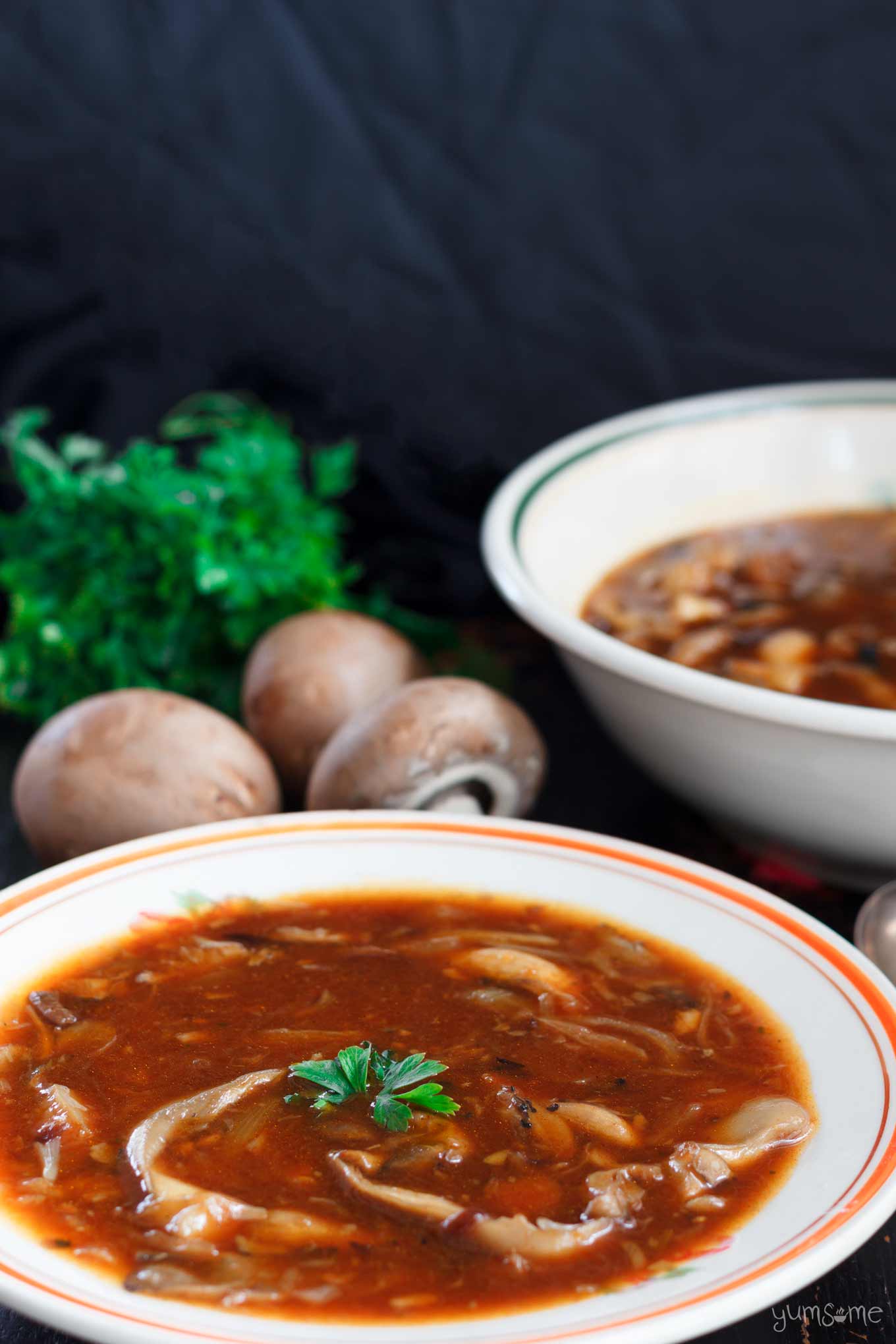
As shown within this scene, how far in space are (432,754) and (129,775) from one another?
16.9 inches

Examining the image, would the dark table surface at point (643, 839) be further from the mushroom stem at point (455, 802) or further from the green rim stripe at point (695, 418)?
the green rim stripe at point (695, 418)

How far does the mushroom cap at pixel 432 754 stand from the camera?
7.16ft

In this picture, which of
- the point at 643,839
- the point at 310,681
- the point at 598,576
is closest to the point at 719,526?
the point at 598,576

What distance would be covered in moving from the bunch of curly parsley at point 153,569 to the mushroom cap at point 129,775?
0.43 metres

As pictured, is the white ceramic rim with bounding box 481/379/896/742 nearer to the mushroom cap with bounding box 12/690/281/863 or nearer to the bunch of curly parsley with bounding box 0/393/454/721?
the bunch of curly parsley with bounding box 0/393/454/721

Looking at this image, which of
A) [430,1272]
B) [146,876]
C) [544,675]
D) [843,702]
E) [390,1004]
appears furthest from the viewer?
[544,675]

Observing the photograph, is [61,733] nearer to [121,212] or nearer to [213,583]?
[213,583]

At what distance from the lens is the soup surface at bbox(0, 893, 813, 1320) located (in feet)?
4.30

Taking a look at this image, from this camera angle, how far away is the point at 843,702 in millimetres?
2201

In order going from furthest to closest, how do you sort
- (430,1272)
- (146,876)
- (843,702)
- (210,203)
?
(210,203) < (843,702) < (146,876) < (430,1272)

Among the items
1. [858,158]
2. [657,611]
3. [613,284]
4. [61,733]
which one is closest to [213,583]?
[61,733]

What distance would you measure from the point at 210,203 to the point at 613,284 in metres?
0.93

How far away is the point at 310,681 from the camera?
8.08ft

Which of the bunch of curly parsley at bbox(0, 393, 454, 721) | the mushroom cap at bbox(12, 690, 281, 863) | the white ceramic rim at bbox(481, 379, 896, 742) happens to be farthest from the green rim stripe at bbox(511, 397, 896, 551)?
the mushroom cap at bbox(12, 690, 281, 863)
